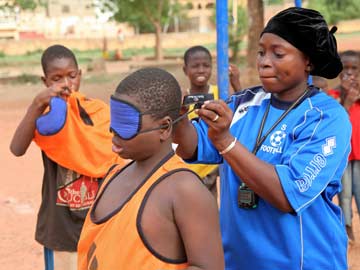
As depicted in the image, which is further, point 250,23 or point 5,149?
point 250,23

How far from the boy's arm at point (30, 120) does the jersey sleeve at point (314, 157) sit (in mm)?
1658

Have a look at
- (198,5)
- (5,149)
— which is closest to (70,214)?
(5,149)

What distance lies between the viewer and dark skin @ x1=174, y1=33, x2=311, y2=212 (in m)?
2.07

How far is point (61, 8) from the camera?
6341cm

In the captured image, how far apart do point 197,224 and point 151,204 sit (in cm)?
16

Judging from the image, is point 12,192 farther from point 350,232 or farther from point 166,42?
point 166,42

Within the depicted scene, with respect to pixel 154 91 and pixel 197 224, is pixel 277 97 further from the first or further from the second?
pixel 197 224

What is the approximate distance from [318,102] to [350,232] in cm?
378

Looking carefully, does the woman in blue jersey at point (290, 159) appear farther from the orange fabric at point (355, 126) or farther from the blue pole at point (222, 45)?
the orange fabric at point (355, 126)

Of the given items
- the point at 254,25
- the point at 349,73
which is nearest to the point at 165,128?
the point at 349,73

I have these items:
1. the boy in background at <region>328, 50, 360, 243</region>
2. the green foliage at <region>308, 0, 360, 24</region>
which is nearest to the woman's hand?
the boy in background at <region>328, 50, 360, 243</region>

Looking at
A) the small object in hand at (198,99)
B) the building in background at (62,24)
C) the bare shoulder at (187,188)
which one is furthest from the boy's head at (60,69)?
the building in background at (62,24)

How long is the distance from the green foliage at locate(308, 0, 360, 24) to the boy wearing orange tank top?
39663 millimetres

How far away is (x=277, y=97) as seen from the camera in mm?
2389
